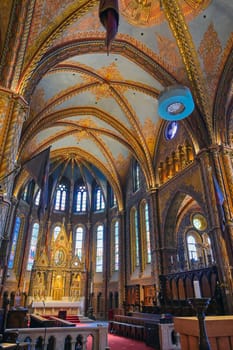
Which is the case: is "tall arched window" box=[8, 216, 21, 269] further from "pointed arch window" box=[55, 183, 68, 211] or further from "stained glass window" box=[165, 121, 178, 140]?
"stained glass window" box=[165, 121, 178, 140]

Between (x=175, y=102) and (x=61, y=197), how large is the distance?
57.2 feet

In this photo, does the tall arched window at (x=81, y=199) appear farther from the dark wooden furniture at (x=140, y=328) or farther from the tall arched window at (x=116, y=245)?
the dark wooden furniture at (x=140, y=328)

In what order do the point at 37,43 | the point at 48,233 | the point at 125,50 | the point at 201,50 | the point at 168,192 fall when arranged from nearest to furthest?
the point at 37,43, the point at 201,50, the point at 125,50, the point at 168,192, the point at 48,233

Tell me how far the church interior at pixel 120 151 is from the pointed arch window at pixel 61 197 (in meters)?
0.10

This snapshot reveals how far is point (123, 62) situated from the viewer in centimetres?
1259

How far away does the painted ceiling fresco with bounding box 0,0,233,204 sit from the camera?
29.0 ft

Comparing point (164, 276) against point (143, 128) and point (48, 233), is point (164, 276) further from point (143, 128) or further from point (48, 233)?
point (48, 233)

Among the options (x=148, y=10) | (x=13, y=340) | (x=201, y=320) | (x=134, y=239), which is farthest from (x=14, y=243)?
(x=201, y=320)

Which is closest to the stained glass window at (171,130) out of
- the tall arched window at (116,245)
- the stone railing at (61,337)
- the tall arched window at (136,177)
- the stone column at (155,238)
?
the stone column at (155,238)

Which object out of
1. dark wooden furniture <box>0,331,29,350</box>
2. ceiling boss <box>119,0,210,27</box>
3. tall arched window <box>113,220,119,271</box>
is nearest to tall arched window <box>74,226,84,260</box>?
tall arched window <box>113,220,119,271</box>

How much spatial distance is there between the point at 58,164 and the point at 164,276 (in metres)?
13.8

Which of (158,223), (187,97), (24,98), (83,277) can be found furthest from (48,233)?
(187,97)

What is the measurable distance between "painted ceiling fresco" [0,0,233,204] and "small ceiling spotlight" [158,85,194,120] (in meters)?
3.30

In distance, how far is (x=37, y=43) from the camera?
8617mm
